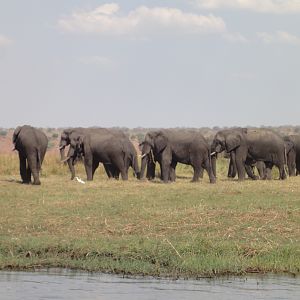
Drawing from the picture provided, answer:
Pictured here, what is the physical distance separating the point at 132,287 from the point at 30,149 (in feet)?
50.4

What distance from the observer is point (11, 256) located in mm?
14953

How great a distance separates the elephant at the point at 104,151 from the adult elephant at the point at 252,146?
319 cm

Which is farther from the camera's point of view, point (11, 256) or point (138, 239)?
point (138, 239)

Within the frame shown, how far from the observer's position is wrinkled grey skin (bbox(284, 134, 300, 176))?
36250 millimetres

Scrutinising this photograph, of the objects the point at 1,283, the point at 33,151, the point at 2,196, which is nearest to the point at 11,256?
the point at 1,283

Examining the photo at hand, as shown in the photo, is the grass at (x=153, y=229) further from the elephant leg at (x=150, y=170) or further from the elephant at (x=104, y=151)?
the elephant leg at (x=150, y=170)

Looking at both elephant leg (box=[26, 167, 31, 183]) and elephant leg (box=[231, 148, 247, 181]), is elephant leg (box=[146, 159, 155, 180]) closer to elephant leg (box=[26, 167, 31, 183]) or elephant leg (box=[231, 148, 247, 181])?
elephant leg (box=[231, 148, 247, 181])

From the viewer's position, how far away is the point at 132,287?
42.8ft

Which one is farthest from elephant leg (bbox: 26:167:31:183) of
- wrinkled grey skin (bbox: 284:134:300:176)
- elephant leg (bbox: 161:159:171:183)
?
wrinkled grey skin (bbox: 284:134:300:176)

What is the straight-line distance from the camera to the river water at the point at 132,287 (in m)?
12.5

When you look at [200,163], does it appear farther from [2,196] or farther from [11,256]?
[11,256]

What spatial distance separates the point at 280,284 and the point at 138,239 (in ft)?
11.1

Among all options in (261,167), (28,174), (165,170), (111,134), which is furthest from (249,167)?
(28,174)

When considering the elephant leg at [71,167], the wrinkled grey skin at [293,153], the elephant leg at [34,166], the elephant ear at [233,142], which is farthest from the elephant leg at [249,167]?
the elephant leg at [34,166]
